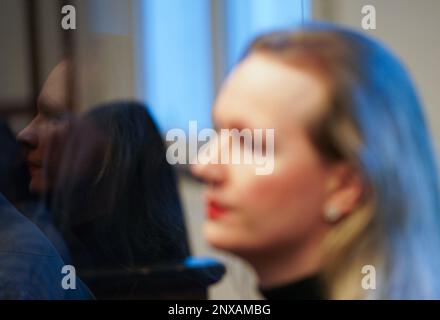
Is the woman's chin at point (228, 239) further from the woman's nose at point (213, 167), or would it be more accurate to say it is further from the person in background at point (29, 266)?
the person in background at point (29, 266)

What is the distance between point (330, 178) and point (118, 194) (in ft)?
1.60

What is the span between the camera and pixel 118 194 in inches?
54.7

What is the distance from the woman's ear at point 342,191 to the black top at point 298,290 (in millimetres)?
98

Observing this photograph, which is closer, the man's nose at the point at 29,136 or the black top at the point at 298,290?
the black top at the point at 298,290

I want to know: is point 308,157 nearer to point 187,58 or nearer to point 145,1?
point 187,58

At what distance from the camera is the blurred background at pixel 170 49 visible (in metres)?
1.33

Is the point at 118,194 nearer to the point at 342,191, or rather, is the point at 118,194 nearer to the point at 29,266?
the point at 29,266

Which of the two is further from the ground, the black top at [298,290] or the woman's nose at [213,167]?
the woman's nose at [213,167]

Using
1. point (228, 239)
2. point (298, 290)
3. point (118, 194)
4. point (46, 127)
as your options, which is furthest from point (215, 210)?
point (46, 127)

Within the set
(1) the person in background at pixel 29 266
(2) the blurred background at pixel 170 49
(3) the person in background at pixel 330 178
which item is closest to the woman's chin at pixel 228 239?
(3) the person in background at pixel 330 178

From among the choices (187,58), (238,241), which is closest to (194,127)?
(187,58)

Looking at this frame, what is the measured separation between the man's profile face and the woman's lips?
0.44 metres

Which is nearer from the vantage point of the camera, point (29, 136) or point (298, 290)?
point (298, 290)
